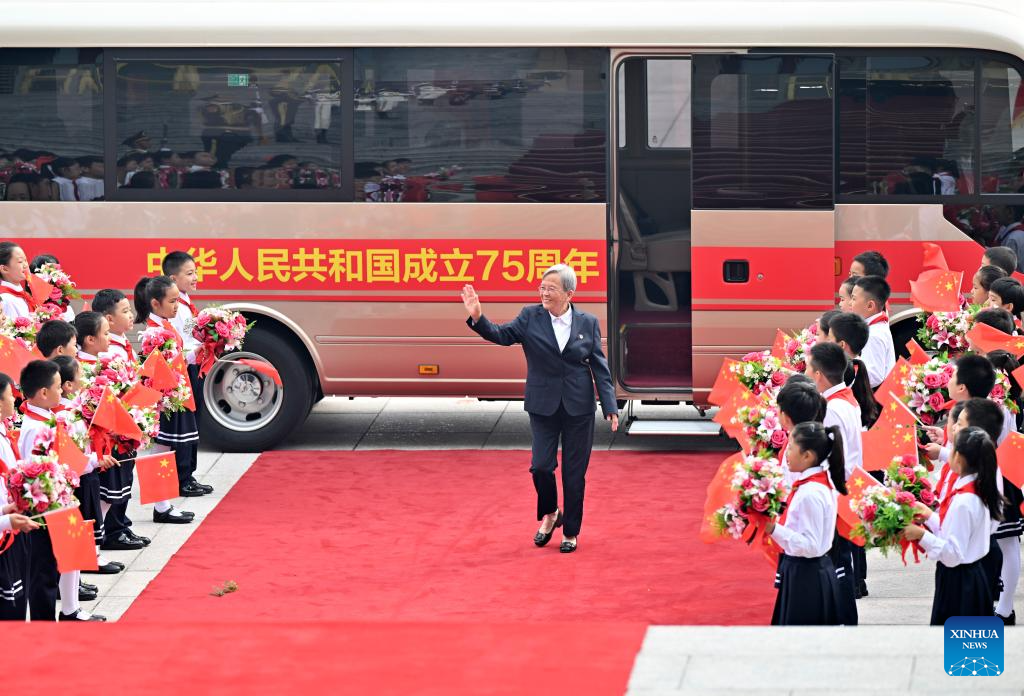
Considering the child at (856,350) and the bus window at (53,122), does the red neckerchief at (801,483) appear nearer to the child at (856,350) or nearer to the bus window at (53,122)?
the child at (856,350)

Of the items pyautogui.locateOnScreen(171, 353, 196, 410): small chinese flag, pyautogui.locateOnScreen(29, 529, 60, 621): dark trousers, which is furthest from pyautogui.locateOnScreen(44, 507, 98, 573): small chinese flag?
pyautogui.locateOnScreen(171, 353, 196, 410): small chinese flag

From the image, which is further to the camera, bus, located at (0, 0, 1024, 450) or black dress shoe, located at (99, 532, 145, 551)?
bus, located at (0, 0, 1024, 450)

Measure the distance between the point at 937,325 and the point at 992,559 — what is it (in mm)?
2619

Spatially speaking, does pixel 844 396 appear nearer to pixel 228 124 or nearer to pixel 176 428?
pixel 176 428

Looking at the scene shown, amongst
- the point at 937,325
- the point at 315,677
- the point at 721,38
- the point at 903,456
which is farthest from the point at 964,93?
the point at 315,677

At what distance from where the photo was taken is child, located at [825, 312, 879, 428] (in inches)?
378

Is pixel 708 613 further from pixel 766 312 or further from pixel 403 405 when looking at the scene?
pixel 403 405

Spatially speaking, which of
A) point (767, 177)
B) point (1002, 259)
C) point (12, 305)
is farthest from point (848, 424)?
point (12, 305)

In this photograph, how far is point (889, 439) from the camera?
852cm

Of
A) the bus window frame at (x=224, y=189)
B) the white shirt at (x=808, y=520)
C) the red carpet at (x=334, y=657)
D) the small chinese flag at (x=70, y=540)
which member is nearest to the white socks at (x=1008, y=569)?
the white shirt at (x=808, y=520)

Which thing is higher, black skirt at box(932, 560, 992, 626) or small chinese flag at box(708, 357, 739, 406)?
small chinese flag at box(708, 357, 739, 406)

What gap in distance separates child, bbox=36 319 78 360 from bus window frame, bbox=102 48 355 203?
3364 mm

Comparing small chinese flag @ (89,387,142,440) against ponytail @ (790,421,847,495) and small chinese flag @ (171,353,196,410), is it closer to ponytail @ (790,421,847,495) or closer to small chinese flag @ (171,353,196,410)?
small chinese flag @ (171,353,196,410)

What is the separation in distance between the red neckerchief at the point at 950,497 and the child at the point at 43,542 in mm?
4282
